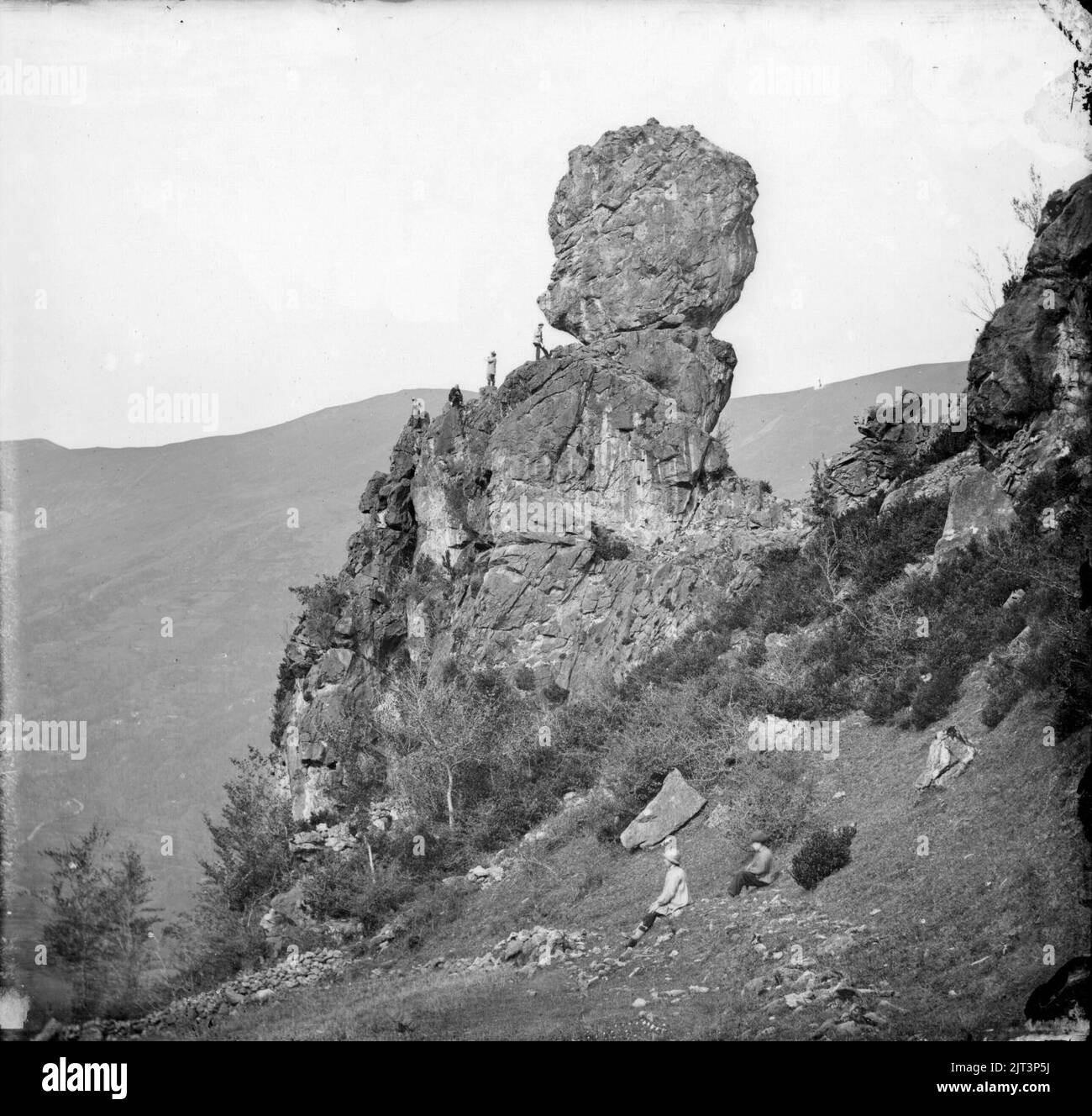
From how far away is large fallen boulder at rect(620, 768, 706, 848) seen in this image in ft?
83.5

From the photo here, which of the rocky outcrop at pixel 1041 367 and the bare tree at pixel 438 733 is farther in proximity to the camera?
the bare tree at pixel 438 733

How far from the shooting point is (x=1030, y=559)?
85.4 ft

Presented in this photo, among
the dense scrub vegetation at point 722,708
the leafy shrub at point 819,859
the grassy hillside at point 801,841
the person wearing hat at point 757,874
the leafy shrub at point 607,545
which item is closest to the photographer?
the grassy hillside at point 801,841

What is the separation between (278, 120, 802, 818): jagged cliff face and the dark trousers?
21.8 metres

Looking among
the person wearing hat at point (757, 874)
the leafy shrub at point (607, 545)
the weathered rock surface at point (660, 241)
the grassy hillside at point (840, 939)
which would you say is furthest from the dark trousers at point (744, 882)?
the weathered rock surface at point (660, 241)

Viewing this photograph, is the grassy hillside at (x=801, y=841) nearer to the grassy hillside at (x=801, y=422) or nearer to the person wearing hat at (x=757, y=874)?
the person wearing hat at (x=757, y=874)

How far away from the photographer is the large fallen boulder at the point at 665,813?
1002 inches

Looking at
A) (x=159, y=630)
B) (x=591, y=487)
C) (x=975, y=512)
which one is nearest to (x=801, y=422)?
(x=159, y=630)

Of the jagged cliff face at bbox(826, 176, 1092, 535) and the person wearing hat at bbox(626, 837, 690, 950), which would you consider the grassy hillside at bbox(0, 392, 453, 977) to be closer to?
the jagged cliff face at bbox(826, 176, 1092, 535)

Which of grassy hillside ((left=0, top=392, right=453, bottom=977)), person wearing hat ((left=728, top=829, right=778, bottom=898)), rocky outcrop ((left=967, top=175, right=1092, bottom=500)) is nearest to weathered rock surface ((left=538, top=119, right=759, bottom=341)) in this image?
rocky outcrop ((left=967, top=175, right=1092, bottom=500))

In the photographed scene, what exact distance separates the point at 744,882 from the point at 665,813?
17.9ft

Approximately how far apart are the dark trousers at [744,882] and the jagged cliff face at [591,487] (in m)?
21.8

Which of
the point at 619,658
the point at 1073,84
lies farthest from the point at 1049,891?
the point at 619,658

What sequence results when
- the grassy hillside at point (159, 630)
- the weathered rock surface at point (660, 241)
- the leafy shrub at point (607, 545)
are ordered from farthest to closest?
the grassy hillside at point (159, 630) < the weathered rock surface at point (660, 241) < the leafy shrub at point (607, 545)
